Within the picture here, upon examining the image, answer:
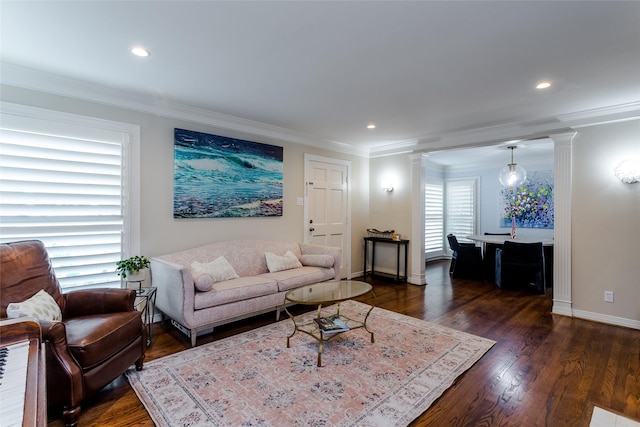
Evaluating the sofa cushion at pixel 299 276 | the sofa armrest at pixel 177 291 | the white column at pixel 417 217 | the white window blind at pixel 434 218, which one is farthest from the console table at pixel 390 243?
the sofa armrest at pixel 177 291

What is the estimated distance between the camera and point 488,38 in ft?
6.82

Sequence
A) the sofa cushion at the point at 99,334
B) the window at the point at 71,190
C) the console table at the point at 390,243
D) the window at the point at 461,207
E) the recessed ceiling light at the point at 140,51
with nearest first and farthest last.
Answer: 1. the sofa cushion at the point at 99,334
2. the recessed ceiling light at the point at 140,51
3. the window at the point at 71,190
4. the console table at the point at 390,243
5. the window at the point at 461,207

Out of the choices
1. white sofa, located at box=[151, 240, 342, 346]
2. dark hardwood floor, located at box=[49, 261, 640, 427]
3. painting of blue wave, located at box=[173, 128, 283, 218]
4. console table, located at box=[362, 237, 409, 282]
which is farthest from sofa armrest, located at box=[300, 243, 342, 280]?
console table, located at box=[362, 237, 409, 282]

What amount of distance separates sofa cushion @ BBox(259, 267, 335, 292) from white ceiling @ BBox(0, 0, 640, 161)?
2.00 m

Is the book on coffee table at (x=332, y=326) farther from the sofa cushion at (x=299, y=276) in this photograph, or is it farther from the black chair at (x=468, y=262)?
the black chair at (x=468, y=262)

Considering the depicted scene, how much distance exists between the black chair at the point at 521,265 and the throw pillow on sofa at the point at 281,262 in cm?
336

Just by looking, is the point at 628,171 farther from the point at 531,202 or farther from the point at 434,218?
the point at 434,218

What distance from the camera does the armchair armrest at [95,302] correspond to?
2355mm

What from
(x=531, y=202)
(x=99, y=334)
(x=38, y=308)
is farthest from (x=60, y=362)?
(x=531, y=202)

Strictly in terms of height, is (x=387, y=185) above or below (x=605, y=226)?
above

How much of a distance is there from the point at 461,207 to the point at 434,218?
27.8 inches

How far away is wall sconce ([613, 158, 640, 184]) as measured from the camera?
3.29 meters

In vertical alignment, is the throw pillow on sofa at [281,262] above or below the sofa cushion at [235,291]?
above

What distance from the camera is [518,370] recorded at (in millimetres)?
2465
